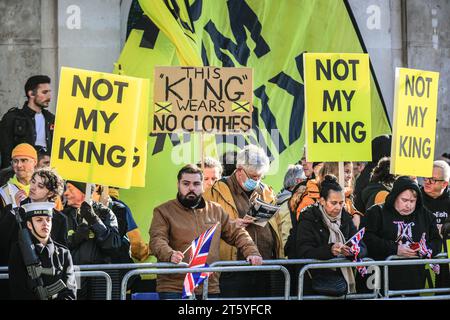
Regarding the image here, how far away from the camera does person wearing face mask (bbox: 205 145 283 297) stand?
1116cm

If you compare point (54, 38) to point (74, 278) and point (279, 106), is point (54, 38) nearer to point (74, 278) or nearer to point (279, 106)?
point (279, 106)

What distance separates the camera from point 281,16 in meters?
15.1

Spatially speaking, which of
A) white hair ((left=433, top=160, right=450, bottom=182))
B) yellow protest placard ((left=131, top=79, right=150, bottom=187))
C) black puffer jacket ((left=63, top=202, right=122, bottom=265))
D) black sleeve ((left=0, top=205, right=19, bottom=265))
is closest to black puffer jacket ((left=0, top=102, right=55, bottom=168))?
yellow protest placard ((left=131, top=79, right=150, bottom=187))

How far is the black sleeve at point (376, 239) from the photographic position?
1121 centimetres

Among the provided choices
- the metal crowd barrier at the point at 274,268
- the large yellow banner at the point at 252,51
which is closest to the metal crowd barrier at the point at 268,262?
the metal crowd barrier at the point at 274,268

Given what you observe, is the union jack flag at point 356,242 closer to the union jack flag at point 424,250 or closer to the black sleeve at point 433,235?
the union jack flag at point 424,250

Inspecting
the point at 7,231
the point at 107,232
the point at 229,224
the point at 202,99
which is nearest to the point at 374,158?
the point at 202,99

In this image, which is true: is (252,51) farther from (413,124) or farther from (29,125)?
(413,124)

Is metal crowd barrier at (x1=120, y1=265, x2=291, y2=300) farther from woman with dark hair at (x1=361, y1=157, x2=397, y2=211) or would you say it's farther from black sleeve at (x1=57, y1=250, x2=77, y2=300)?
woman with dark hair at (x1=361, y1=157, x2=397, y2=211)

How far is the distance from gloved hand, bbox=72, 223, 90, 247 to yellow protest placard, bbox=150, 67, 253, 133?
56.6 inches

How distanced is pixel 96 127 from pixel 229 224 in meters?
1.36
